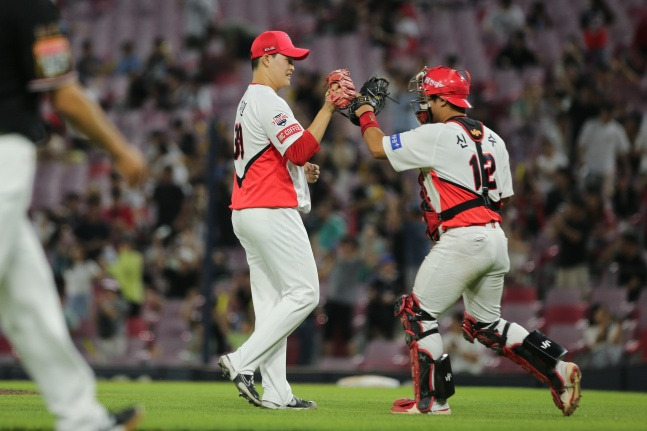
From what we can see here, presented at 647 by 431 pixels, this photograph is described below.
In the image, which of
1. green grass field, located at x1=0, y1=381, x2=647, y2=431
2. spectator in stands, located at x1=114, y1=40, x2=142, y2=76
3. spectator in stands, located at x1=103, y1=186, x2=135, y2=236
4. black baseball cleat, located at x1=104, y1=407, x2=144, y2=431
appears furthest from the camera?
spectator in stands, located at x1=114, y1=40, x2=142, y2=76

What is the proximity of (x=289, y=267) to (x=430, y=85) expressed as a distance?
5.43ft

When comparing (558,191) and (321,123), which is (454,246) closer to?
(321,123)

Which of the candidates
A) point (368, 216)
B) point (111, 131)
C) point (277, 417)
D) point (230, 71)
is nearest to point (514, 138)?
point (368, 216)

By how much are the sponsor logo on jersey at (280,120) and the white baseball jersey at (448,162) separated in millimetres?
718

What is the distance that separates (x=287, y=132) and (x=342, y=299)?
696cm

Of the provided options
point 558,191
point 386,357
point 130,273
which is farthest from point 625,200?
point 130,273

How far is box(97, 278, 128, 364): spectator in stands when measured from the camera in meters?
15.0

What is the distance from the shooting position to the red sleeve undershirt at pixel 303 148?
731cm

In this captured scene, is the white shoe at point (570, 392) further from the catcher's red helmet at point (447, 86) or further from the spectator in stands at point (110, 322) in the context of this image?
the spectator in stands at point (110, 322)

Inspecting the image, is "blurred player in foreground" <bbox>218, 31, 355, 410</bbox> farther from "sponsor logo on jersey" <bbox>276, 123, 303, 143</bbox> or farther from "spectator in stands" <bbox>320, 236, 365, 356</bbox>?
"spectator in stands" <bbox>320, 236, 365, 356</bbox>

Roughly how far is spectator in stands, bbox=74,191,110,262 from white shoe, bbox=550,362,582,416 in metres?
10.4

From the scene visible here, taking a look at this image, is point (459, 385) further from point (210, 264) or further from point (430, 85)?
point (430, 85)

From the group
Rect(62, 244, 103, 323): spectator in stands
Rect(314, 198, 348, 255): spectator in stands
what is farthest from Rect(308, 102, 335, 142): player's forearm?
Rect(62, 244, 103, 323): spectator in stands

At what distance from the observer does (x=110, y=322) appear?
15258 millimetres
